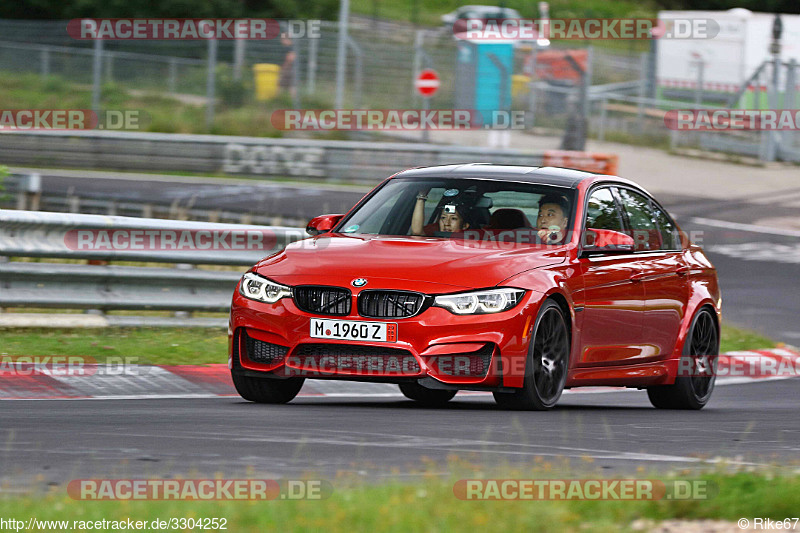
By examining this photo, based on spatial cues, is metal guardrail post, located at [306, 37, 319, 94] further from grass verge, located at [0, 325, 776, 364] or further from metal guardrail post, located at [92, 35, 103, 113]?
grass verge, located at [0, 325, 776, 364]

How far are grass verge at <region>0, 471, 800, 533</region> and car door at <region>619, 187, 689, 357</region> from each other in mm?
4422

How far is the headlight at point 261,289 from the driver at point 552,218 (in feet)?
5.59

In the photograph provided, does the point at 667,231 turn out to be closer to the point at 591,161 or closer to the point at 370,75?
the point at 591,161

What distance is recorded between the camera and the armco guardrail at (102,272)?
11125 mm

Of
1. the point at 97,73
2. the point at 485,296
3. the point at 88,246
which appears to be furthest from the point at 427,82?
the point at 485,296

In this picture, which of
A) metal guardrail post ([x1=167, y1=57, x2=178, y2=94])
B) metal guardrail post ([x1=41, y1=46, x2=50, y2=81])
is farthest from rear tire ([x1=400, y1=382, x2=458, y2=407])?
metal guardrail post ([x1=41, y1=46, x2=50, y2=81])

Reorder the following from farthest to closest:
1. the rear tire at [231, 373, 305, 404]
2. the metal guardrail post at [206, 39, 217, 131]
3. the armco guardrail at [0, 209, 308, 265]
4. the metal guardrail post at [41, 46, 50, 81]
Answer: the metal guardrail post at [41, 46, 50, 81] → the metal guardrail post at [206, 39, 217, 131] → the armco guardrail at [0, 209, 308, 265] → the rear tire at [231, 373, 305, 404]

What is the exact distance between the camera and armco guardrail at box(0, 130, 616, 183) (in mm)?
27547

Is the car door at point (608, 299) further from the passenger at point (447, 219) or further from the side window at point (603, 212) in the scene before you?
the passenger at point (447, 219)

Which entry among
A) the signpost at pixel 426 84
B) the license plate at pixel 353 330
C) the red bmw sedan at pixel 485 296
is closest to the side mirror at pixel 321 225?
the red bmw sedan at pixel 485 296

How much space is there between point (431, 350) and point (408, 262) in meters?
0.55

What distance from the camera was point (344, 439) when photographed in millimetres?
6875

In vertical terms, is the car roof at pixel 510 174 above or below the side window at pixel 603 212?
above

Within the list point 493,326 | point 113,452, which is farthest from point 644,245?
point 113,452
